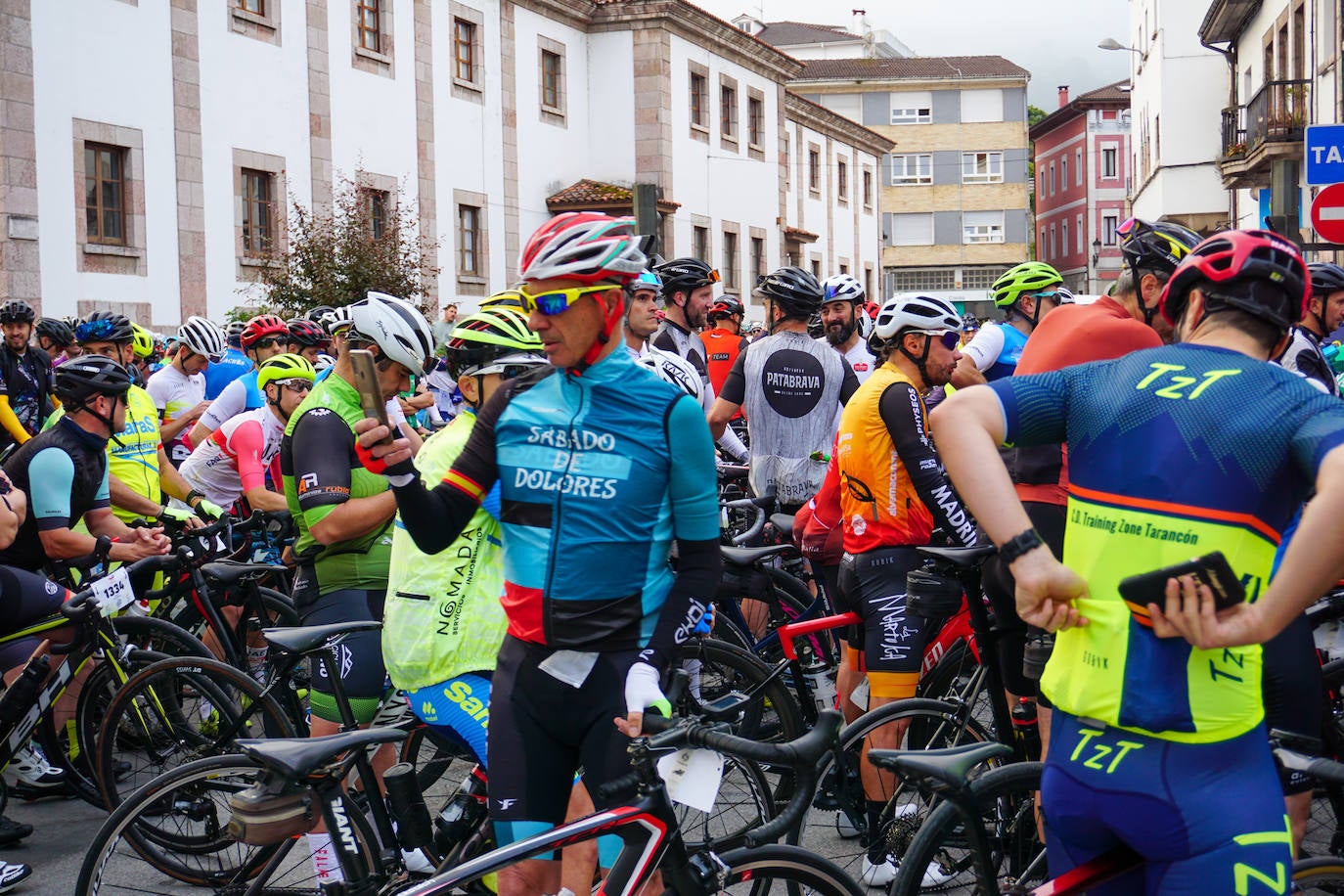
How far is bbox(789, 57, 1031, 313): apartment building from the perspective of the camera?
2955 inches

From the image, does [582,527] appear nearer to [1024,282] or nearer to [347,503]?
[347,503]

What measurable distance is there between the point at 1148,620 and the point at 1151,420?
0.37 meters

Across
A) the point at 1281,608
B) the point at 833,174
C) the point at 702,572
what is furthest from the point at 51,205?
the point at 833,174

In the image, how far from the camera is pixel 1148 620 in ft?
8.80

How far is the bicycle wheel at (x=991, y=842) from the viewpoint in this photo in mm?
3479

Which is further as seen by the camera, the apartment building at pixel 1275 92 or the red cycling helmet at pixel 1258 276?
the apartment building at pixel 1275 92

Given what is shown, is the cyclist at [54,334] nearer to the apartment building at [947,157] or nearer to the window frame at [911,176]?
the apartment building at [947,157]

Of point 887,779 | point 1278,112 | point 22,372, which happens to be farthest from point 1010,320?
point 1278,112

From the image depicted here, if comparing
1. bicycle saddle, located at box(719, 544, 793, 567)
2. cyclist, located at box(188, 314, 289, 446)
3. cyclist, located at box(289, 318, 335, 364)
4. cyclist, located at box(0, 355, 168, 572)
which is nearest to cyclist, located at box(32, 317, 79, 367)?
cyclist, located at box(188, 314, 289, 446)

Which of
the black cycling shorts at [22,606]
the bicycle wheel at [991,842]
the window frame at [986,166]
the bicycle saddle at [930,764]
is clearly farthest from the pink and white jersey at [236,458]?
the window frame at [986,166]

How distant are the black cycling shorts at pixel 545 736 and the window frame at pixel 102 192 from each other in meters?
18.8

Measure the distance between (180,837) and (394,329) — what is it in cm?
179

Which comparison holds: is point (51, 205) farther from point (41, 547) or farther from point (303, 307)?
point (41, 547)

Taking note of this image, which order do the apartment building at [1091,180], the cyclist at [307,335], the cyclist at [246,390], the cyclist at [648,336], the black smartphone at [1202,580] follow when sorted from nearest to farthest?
the black smartphone at [1202,580] < the cyclist at [648,336] < the cyclist at [307,335] < the cyclist at [246,390] < the apartment building at [1091,180]
